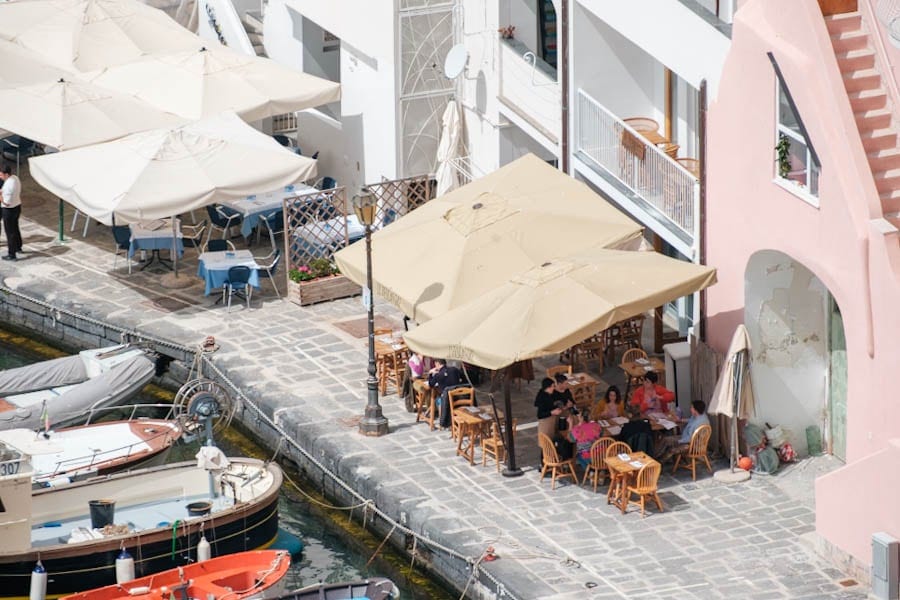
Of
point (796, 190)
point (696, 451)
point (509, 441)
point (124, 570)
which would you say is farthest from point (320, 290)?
point (796, 190)

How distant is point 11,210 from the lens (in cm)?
3494

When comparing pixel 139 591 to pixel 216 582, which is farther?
pixel 216 582

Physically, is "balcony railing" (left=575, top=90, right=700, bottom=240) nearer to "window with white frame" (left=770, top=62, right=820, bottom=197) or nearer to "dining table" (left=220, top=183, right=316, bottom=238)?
"window with white frame" (left=770, top=62, right=820, bottom=197)

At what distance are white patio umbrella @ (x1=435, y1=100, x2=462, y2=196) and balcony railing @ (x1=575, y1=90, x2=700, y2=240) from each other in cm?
406

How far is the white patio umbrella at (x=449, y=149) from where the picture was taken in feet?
108

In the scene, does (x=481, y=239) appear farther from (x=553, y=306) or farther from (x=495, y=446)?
(x=495, y=446)

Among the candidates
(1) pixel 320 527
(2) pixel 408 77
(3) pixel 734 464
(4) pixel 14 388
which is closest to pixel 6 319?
(4) pixel 14 388

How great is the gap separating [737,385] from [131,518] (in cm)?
790

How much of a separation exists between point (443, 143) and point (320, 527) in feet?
31.1

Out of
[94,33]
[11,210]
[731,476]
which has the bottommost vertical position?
[731,476]

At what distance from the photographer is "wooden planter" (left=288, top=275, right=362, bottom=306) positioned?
32.1 metres

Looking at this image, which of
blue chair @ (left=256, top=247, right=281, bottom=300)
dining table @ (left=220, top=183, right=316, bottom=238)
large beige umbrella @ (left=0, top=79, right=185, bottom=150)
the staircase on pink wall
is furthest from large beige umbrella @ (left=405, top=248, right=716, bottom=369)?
large beige umbrella @ (left=0, top=79, right=185, bottom=150)

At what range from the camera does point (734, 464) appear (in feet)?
81.7

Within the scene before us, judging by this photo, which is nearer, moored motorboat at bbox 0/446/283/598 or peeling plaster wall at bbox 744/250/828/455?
moored motorboat at bbox 0/446/283/598
